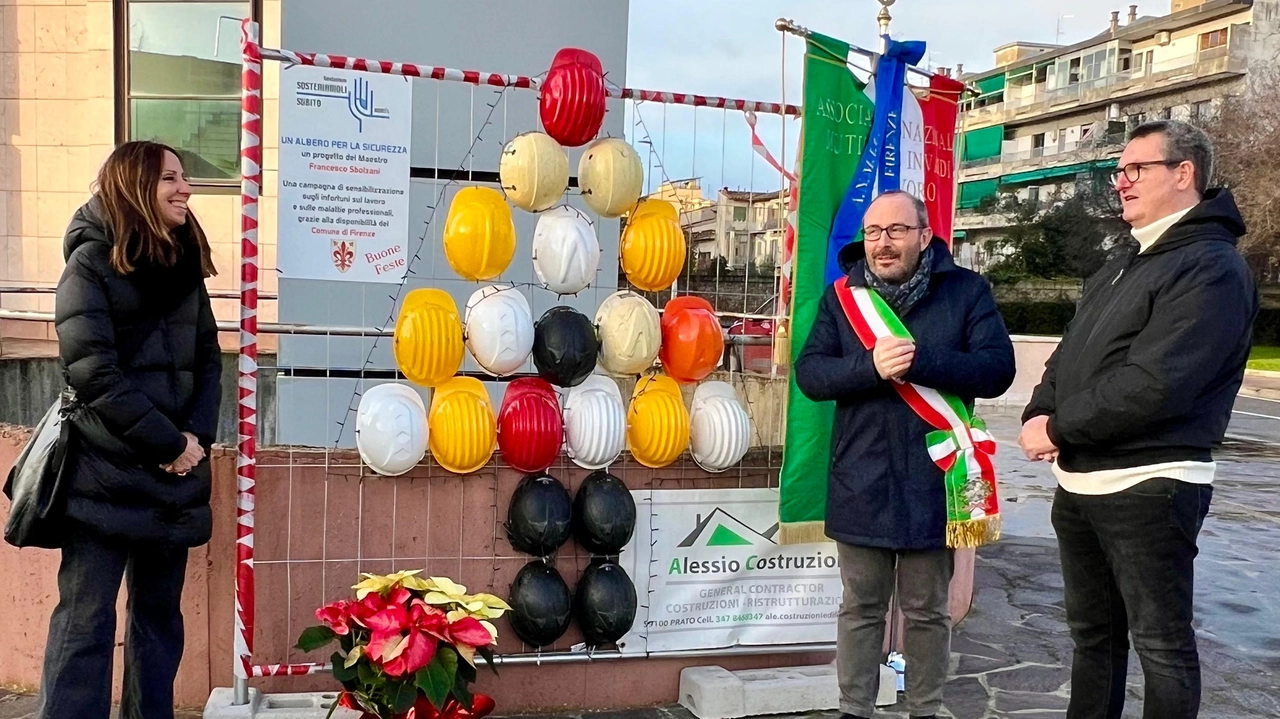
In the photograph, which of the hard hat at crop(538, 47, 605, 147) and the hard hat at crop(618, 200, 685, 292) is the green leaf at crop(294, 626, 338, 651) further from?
the hard hat at crop(538, 47, 605, 147)

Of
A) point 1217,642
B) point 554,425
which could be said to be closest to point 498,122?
point 554,425

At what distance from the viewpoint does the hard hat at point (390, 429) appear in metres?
3.32


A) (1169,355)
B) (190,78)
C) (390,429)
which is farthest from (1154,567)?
(190,78)

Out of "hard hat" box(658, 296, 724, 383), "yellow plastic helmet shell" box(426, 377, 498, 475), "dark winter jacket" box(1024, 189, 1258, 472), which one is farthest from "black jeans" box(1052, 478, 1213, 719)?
"yellow plastic helmet shell" box(426, 377, 498, 475)

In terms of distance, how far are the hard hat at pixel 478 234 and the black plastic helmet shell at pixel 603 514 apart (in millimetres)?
879

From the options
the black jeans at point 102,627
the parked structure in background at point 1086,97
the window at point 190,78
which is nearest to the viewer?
the black jeans at point 102,627

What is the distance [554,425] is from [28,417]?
17.6ft

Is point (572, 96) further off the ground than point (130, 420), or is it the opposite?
point (572, 96)

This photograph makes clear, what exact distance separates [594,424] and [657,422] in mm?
254

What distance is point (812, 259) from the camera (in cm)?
375

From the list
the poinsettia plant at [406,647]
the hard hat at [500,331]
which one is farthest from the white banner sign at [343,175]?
the poinsettia plant at [406,647]

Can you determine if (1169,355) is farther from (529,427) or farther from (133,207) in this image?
(133,207)

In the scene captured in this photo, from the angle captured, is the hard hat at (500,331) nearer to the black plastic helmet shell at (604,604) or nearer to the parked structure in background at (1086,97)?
the black plastic helmet shell at (604,604)

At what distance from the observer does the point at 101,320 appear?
2707 mm
